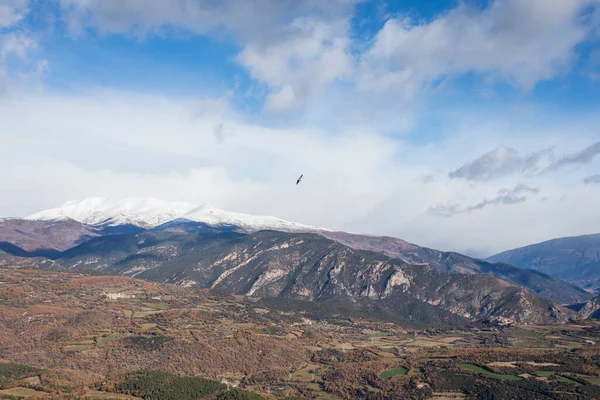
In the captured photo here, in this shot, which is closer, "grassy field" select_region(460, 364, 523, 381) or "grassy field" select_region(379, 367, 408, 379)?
"grassy field" select_region(460, 364, 523, 381)

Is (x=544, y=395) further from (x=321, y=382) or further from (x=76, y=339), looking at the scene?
(x=76, y=339)

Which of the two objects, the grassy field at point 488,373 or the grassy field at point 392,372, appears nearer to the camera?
the grassy field at point 488,373

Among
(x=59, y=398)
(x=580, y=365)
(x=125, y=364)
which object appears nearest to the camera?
(x=59, y=398)

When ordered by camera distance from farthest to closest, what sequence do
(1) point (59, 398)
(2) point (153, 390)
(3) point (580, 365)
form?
(3) point (580, 365) → (2) point (153, 390) → (1) point (59, 398)

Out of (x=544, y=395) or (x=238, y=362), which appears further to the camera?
(x=238, y=362)

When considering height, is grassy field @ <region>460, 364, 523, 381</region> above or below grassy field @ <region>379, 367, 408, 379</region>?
above

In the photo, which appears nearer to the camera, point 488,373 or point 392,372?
point 488,373

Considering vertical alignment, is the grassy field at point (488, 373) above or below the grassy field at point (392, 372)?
above

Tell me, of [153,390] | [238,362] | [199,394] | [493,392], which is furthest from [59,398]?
[493,392]

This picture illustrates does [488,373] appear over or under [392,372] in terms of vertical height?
over
